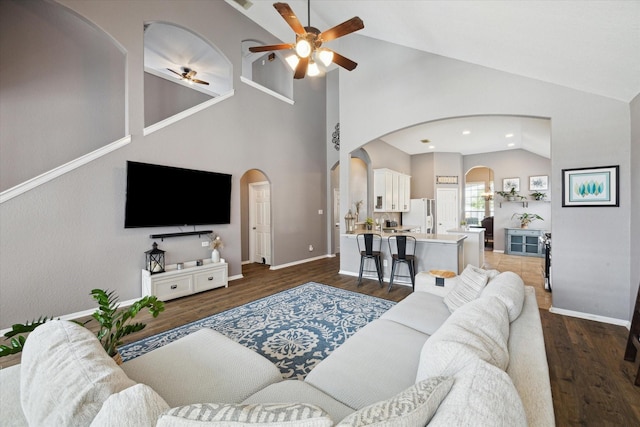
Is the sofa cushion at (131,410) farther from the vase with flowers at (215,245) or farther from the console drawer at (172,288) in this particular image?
the vase with flowers at (215,245)

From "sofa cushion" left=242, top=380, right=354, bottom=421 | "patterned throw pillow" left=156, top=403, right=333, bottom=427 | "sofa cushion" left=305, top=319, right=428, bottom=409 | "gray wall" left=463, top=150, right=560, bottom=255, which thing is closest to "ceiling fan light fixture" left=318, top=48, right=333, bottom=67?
"sofa cushion" left=305, top=319, right=428, bottom=409

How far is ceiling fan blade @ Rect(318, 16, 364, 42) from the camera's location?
271 cm

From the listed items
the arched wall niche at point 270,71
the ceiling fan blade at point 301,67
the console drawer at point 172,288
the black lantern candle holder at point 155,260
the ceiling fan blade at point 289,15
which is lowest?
the console drawer at point 172,288

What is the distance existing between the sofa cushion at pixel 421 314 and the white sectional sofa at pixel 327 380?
0.05ft

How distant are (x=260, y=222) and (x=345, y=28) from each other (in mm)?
4675

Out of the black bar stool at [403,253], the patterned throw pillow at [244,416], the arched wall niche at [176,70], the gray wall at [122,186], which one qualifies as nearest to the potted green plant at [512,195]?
the black bar stool at [403,253]

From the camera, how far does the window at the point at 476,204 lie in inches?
395

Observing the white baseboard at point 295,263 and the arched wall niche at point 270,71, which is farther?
the arched wall niche at point 270,71

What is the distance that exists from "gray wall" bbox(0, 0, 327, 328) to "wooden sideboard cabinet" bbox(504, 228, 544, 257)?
21.4 feet

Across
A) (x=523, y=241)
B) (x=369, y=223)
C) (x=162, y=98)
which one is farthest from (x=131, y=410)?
(x=523, y=241)

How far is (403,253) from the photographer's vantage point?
4238 millimetres

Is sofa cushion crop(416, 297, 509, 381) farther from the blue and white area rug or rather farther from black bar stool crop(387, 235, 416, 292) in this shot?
black bar stool crop(387, 235, 416, 292)

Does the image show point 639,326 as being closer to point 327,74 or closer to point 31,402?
point 31,402

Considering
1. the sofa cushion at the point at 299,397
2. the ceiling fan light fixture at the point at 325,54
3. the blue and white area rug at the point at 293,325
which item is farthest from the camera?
the ceiling fan light fixture at the point at 325,54
